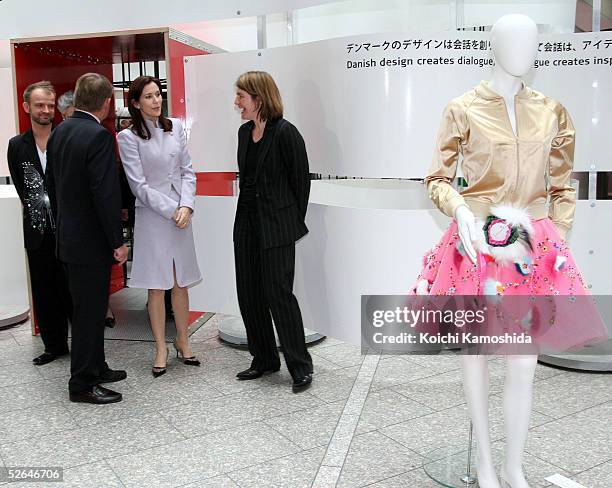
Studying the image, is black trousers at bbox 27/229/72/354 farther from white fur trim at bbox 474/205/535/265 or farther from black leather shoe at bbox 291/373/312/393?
white fur trim at bbox 474/205/535/265

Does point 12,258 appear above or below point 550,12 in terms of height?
below

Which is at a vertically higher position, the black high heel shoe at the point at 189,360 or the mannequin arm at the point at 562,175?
the mannequin arm at the point at 562,175

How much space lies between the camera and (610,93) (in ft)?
11.5

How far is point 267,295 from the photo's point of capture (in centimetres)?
357

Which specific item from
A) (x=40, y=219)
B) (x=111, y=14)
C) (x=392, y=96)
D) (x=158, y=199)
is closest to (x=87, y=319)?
(x=158, y=199)

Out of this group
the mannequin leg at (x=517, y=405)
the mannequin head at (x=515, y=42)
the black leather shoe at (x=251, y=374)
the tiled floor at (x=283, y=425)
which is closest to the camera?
the mannequin head at (x=515, y=42)

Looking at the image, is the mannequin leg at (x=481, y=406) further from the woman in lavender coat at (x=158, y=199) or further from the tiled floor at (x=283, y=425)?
the woman in lavender coat at (x=158, y=199)

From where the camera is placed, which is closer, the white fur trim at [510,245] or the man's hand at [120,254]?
the white fur trim at [510,245]

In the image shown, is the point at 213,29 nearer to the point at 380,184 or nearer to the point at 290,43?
the point at 290,43

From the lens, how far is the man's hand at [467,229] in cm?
201

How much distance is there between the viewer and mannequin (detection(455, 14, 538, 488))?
79.4 inches

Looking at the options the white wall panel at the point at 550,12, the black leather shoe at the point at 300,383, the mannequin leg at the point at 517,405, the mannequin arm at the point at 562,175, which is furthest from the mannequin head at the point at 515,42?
the black leather shoe at the point at 300,383

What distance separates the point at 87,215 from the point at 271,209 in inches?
34.6

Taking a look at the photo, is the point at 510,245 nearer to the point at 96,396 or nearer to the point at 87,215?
the point at 87,215
